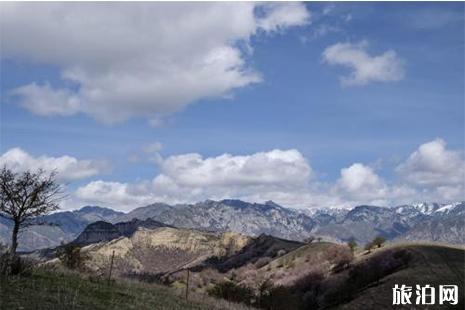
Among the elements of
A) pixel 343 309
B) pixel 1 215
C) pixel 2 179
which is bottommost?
pixel 343 309

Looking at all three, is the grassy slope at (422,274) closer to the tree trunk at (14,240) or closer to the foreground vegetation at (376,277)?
the foreground vegetation at (376,277)

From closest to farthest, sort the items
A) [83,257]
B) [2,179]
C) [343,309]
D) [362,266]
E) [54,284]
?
[54,284]
[2,179]
[83,257]
[343,309]
[362,266]

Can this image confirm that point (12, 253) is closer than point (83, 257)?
Yes

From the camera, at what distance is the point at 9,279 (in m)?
24.8

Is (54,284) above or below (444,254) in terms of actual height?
→ below

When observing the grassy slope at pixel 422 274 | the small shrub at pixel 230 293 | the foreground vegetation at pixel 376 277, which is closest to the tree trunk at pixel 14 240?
the small shrub at pixel 230 293

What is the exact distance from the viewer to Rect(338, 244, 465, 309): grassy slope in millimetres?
92812

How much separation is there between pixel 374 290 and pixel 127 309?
83230mm

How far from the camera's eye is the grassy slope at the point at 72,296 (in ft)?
66.8

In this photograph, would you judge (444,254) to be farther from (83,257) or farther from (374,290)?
(83,257)

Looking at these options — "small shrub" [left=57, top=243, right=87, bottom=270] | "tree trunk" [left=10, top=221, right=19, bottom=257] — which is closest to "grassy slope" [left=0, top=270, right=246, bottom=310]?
"tree trunk" [left=10, top=221, right=19, bottom=257]

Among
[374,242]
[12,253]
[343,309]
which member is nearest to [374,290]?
[343,309]

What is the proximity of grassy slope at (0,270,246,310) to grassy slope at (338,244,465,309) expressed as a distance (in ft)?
189

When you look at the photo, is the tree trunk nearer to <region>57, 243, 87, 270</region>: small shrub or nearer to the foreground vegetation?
<region>57, 243, 87, 270</region>: small shrub
